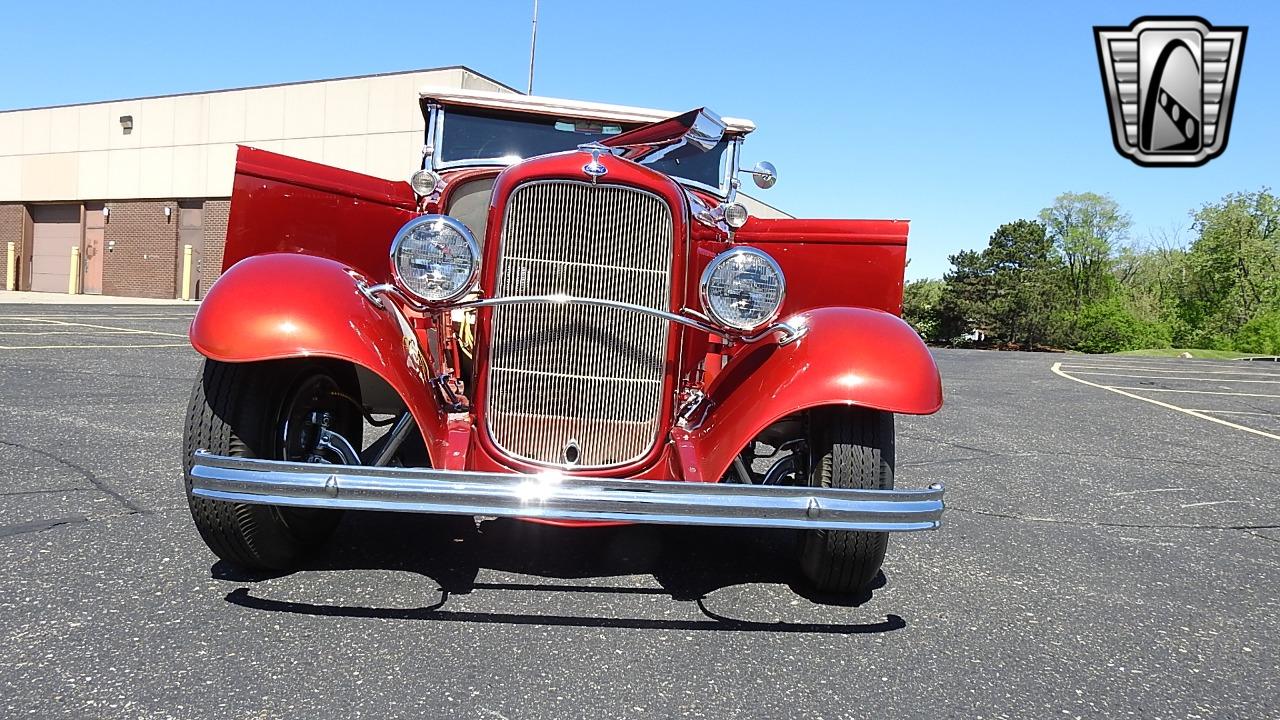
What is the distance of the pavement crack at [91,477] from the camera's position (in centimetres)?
379

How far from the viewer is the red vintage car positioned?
249 cm

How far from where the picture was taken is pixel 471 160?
4.52 meters

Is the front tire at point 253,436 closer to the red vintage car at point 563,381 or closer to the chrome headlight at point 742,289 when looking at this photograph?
the red vintage car at point 563,381

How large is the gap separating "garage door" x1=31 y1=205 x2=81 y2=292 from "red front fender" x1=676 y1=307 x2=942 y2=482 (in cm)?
A: 3335

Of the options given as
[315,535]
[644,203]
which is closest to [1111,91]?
[644,203]

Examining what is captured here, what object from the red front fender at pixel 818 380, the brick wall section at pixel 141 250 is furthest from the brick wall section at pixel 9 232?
the red front fender at pixel 818 380

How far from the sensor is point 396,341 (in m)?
2.93

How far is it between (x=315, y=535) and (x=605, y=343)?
1.20m

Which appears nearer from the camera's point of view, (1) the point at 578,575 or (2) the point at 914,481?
(1) the point at 578,575

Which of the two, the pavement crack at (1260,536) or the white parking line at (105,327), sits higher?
the white parking line at (105,327)

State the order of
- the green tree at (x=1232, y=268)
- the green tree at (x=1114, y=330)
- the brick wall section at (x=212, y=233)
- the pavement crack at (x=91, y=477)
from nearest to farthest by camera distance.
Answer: the pavement crack at (x=91, y=477)
the brick wall section at (x=212, y=233)
the green tree at (x=1232, y=268)
the green tree at (x=1114, y=330)

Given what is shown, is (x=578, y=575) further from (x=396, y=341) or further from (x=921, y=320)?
(x=921, y=320)

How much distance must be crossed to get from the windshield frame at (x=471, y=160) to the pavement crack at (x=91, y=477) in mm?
2059

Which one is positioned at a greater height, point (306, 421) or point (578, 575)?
point (306, 421)
